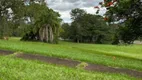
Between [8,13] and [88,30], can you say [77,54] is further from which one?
[88,30]

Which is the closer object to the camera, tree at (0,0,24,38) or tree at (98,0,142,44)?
tree at (98,0,142,44)

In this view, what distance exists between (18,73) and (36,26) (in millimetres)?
45495

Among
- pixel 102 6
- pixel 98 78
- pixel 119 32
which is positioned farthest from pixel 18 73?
pixel 119 32

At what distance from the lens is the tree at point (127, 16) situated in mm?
17136

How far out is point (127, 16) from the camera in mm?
19016

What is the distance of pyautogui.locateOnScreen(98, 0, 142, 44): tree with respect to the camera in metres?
17.1

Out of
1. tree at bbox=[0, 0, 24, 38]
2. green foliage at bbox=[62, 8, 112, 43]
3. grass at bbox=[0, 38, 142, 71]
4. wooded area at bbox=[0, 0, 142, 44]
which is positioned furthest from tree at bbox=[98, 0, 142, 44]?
green foliage at bbox=[62, 8, 112, 43]

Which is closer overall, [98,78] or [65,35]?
[98,78]

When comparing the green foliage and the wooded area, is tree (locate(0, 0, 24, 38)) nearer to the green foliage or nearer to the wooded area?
the wooded area

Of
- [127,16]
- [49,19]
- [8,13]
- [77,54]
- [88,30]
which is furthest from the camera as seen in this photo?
[88,30]

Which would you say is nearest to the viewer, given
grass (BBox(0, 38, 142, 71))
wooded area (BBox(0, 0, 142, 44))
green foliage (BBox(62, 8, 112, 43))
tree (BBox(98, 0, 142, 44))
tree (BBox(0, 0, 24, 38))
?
grass (BBox(0, 38, 142, 71))

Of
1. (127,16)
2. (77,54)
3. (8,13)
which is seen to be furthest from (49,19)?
(77,54)

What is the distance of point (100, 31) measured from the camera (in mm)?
84688

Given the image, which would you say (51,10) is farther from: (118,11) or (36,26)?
(118,11)
